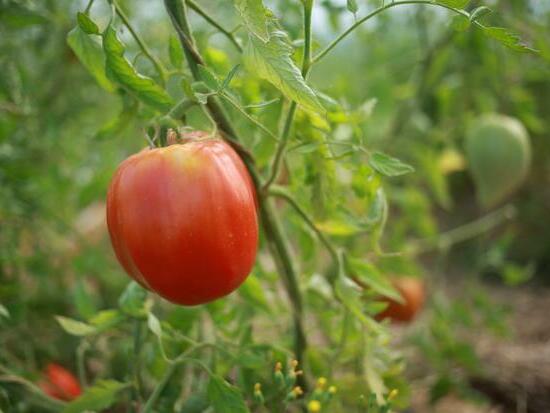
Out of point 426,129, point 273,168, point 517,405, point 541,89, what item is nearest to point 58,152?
point 426,129

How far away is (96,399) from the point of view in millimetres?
694

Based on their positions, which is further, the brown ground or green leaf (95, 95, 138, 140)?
the brown ground

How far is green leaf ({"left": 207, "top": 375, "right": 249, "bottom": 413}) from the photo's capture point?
0.61 meters

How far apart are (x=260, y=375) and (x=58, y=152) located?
0.88 metres

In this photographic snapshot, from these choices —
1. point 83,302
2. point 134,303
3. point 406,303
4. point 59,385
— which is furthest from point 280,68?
point 406,303

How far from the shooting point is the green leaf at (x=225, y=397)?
61 cm

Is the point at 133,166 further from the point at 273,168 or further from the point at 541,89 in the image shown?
the point at 541,89

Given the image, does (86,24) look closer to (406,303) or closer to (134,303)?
(134,303)

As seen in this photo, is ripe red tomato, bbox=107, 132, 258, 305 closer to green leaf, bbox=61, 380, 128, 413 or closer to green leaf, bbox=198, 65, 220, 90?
green leaf, bbox=198, 65, 220, 90

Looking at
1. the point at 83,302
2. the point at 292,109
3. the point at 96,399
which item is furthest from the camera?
the point at 83,302

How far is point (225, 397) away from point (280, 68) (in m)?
0.32

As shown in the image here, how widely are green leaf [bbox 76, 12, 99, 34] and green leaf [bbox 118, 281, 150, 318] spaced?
0.28m

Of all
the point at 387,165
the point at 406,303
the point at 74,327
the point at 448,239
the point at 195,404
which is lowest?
the point at 406,303

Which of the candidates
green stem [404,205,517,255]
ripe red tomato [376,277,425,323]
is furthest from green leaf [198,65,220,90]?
ripe red tomato [376,277,425,323]
